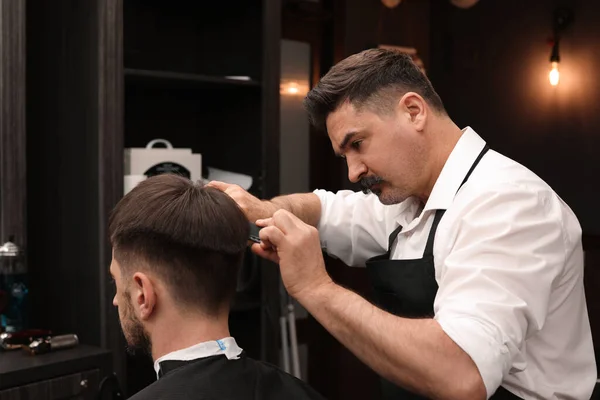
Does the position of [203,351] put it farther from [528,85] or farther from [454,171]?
[528,85]

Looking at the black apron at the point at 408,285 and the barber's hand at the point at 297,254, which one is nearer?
the barber's hand at the point at 297,254

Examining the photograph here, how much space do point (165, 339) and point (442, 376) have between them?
0.58 metres

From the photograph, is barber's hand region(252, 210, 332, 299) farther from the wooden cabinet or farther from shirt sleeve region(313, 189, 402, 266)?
the wooden cabinet

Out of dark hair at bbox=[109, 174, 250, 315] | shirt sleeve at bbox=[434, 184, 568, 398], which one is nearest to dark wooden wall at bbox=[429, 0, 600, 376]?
shirt sleeve at bbox=[434, 184, 568, 398]

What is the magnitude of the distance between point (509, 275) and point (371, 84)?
0.59 meters

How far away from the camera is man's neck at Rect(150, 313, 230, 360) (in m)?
1.60

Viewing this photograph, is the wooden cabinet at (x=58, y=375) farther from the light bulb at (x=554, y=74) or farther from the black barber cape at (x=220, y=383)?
Result: the light bulb at (x=554, y=74)

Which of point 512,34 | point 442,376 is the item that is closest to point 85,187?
point 442,376

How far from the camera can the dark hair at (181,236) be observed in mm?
1562

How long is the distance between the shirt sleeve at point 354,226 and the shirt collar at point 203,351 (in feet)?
2.47

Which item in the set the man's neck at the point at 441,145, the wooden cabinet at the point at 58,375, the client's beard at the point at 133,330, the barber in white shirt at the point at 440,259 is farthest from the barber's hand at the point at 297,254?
the wooden cabinet at the point at 58,375

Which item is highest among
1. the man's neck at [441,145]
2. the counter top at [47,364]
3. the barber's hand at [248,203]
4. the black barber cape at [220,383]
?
the man's neck at [441,145]

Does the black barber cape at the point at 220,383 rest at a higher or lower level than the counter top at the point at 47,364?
higher

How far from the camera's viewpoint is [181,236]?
1561 mm
